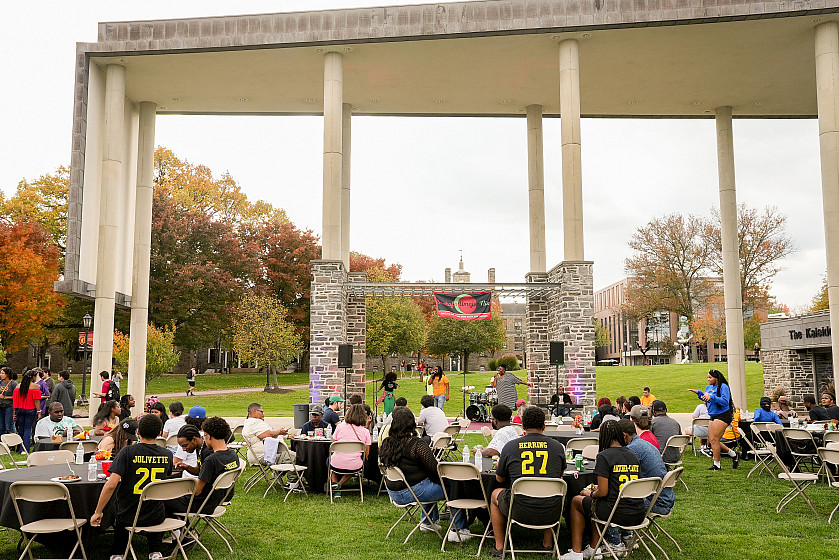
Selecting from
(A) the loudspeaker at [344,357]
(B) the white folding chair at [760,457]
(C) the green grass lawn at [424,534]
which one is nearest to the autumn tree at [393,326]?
(A) the loudspeaker at [344,357]

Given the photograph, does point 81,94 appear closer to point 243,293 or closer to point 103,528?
A: point 103,528

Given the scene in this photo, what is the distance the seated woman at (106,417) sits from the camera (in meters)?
9.11

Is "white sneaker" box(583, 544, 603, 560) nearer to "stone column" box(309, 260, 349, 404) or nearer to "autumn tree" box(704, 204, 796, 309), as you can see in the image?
"stone column" box(309, 260, 349, 404)

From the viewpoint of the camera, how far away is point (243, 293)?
38781mm

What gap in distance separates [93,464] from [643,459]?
512 centimetres

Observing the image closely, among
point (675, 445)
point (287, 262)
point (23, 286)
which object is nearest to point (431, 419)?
point (675, 445)

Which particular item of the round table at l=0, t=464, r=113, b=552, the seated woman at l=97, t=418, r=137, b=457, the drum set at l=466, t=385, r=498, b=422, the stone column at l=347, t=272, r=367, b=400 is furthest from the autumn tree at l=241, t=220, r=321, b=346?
the round table at l=0, t=464, r=113, b=552

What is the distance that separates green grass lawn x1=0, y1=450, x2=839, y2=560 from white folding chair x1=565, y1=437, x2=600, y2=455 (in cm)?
131

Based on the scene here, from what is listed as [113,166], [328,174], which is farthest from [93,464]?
[113,166]

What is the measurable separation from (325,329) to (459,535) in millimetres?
11158

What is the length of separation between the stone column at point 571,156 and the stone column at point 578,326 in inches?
20.9

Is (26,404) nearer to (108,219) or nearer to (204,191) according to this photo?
(108,219)

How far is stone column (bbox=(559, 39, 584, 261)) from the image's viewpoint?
18.1 meters

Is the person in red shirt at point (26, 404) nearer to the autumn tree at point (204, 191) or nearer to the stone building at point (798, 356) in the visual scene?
the stone building at point (798, 356)
